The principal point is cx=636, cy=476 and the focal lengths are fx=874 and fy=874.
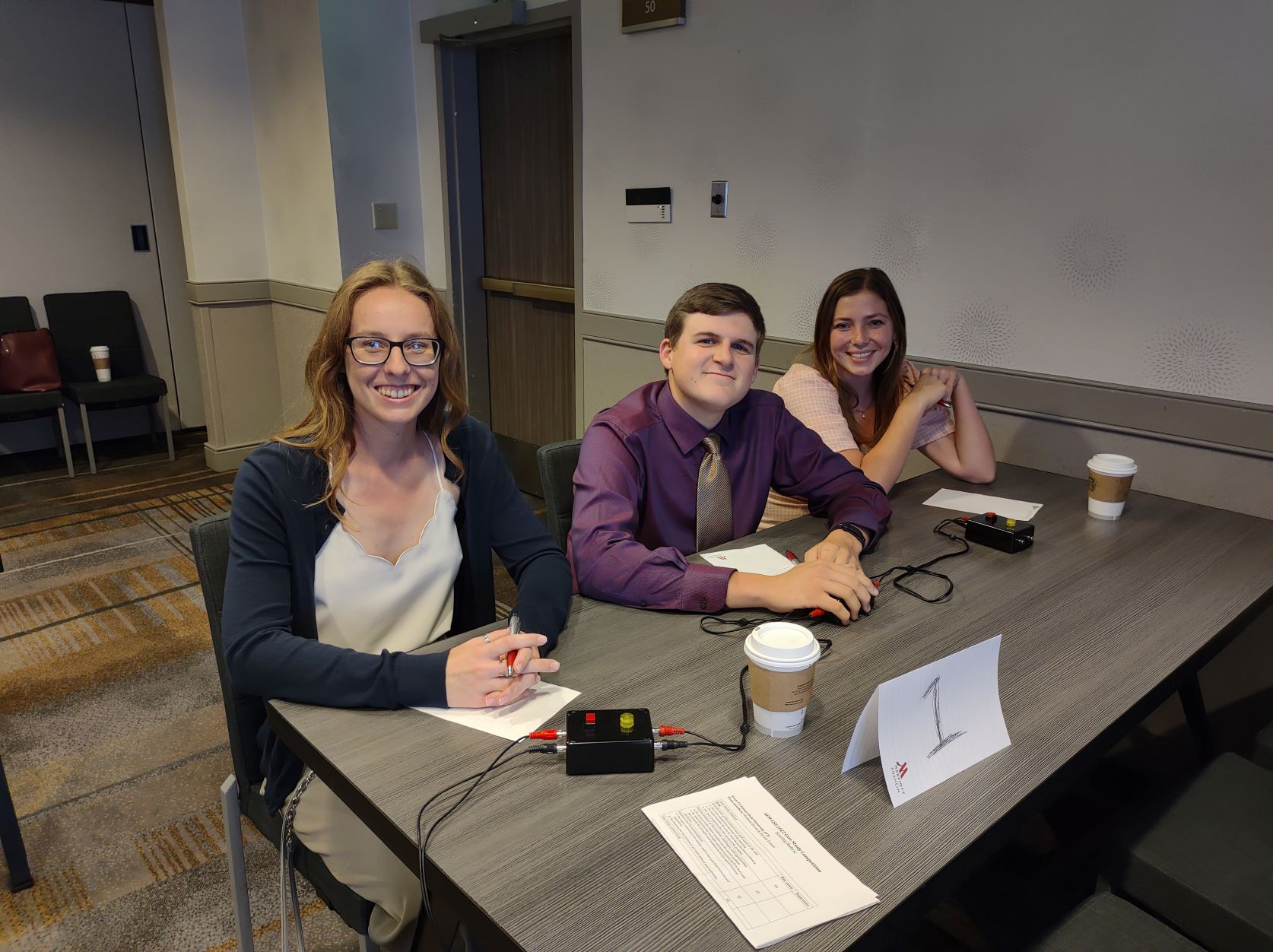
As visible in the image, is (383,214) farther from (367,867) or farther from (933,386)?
(367,867)

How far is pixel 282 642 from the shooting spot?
1165mm

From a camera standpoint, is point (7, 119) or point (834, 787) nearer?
point (834, 787)

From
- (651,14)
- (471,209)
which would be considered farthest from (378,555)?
(471,209)

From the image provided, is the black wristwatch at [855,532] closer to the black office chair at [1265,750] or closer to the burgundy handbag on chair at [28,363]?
A: the black office chair at [1265,750]

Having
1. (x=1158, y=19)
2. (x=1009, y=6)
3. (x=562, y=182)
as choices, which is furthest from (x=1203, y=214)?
(x=562, y=182)

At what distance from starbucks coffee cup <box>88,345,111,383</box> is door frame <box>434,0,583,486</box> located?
1.97m

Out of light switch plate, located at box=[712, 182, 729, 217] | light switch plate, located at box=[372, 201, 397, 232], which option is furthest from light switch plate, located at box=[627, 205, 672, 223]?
light switch plate, located at box=[372, 201, 397, 232]

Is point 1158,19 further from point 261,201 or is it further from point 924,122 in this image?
point 261,201

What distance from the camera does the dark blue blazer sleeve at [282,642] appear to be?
1.11 m

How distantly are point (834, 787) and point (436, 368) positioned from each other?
2.88ft

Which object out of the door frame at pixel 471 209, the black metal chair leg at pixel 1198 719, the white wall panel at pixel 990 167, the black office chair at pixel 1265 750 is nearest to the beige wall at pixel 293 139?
the door frame at pixel 471 209

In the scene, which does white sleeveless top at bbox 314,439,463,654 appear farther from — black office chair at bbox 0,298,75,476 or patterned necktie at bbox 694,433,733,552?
black office chair at bbox 0,298,75,476

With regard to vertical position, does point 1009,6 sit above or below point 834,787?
above

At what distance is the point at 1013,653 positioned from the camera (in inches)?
50.4
